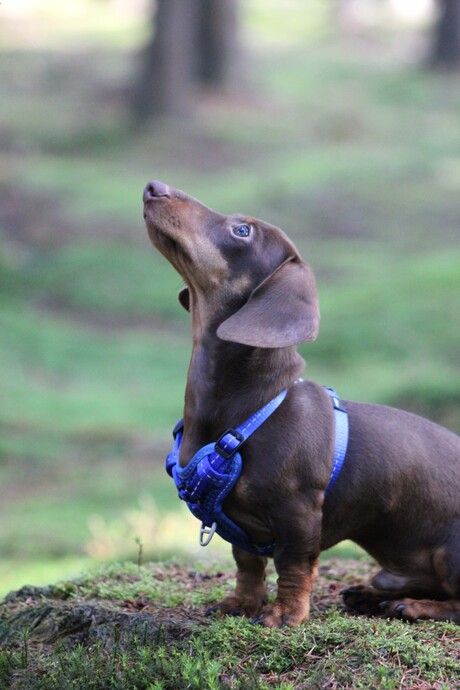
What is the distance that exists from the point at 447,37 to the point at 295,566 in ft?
84.7

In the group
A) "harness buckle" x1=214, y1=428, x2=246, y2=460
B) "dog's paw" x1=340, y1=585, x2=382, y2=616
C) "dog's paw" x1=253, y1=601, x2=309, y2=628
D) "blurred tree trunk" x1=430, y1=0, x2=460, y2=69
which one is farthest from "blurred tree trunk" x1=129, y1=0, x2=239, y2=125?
"dog's paw" x1=253, y1=601, x2=309, y2=628

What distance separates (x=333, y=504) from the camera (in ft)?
15.2

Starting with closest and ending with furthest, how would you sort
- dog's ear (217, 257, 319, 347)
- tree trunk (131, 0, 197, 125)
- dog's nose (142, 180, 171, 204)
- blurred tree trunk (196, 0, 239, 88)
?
dog's ear (217, 257, 319, 347) < dog's nose (142, 180, 171, 204) < tree trunk (131, 0, 197, 125) < blurred tree trunk (196, 0, 239, 88)

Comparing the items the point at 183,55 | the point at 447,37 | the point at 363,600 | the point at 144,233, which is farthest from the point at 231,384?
the point at 447,37

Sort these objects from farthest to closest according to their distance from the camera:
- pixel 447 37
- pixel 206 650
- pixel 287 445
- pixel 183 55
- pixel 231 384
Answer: pixel 447 37 → pixel 183 55 → pixel 231 384 → pixel 287 445 → pixel 206 650

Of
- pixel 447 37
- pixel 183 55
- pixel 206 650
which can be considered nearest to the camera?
pixel 206 650

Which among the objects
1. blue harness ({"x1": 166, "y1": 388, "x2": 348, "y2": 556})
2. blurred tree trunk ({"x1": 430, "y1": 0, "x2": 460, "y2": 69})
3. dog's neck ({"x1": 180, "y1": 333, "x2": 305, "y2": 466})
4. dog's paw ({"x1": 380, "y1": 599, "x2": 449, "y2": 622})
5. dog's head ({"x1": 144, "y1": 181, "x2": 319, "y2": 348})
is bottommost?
dog's paw ({"x1": 380, "y1": 599, "x2": 449, "y2": 622})

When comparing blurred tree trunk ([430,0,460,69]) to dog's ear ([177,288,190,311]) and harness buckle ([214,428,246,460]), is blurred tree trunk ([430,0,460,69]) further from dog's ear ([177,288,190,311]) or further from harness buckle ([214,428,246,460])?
harness buckle ([214,428,246,460])

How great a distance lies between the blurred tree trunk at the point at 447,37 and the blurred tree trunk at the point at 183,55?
22.0 feet

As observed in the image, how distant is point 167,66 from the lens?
21516mm

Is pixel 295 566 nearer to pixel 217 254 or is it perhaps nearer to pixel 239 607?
pixel 239 607

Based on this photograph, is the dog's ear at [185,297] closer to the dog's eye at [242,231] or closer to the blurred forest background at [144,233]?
the dog's eye at [242,231]

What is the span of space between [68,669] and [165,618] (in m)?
0.54

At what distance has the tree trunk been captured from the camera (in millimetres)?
21078
